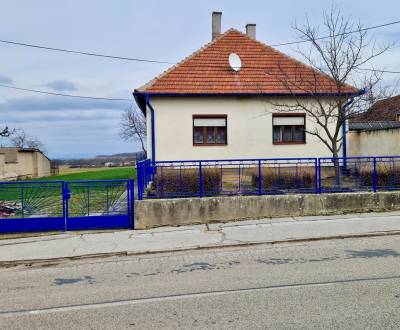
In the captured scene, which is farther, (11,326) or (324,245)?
(324,245)

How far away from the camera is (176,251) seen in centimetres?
759

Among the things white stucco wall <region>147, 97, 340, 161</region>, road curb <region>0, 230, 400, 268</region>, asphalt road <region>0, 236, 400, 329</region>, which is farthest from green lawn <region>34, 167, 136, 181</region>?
asphalt road <region>0, 236, 400, 329</region>

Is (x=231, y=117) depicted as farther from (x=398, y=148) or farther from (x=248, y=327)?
(x=248, y=327)

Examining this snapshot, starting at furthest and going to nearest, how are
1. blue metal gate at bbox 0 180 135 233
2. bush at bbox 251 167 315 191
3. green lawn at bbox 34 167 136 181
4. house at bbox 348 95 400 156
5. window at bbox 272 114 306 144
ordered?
green lawn at bbox 34 167 136 181 < house at bbox 348 95 400 156 < window at bbox 272 114 306 144 < bush at bbox 251 167 315 191 < blue metal gate at bbox 0 180 135 233

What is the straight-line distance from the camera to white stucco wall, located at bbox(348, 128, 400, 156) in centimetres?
1756

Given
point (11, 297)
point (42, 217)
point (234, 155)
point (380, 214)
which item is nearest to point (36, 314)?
point (11, 297)

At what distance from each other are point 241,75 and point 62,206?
33.8 ft

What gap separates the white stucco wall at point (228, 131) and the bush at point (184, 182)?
5.54 m

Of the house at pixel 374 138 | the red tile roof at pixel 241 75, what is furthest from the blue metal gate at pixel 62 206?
the house at pixel 374 138

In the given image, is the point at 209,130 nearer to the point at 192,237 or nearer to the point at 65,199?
the point at 65,199

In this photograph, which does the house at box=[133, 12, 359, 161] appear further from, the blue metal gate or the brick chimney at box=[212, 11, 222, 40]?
the blue metal gate

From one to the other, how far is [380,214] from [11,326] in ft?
30.4

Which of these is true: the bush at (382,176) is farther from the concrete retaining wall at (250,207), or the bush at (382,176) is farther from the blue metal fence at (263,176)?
the concrete retaining wall at (250,207)

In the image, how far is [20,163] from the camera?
36875 millimetres
